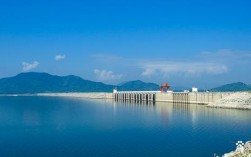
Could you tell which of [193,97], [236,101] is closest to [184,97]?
[193,97]

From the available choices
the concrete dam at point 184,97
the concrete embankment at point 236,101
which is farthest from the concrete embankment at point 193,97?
the concrete embankment at point 236,101

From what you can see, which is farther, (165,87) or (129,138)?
(165,87)

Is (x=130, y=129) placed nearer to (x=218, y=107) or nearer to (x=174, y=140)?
(x=174, y=140)

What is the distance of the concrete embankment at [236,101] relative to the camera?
4368 inches

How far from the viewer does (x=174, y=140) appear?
6172cm

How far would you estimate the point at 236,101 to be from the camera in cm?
11519

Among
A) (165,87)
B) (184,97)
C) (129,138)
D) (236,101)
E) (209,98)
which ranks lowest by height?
(129,138)

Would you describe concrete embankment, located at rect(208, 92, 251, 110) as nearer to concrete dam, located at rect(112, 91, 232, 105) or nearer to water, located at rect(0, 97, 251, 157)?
concrete dam, located at rect(112, 91, 232, 105)

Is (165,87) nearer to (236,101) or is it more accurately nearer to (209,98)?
(209,98)

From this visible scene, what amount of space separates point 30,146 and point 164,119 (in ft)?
142

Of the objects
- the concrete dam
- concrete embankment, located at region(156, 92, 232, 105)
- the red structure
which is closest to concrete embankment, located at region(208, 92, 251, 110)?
concrete embankment, located at region(156, 92, 232, 105)

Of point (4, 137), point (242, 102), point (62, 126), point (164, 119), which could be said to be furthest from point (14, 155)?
point (242, 102)

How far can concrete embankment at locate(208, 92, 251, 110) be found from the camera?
364ft

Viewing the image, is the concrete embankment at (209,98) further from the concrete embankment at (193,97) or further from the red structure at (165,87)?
the red structure at (165,87)
